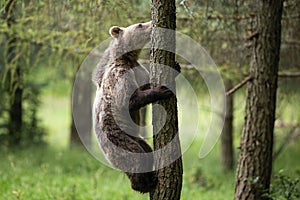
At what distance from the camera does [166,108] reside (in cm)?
458

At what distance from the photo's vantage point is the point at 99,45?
8211mm

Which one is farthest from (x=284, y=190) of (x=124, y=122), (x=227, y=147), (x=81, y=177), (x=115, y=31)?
(x=227, y=147)

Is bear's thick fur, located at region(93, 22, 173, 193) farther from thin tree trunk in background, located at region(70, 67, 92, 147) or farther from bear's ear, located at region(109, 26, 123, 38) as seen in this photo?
thin tree trunk in background, located at region(70, 67, 92, 147)

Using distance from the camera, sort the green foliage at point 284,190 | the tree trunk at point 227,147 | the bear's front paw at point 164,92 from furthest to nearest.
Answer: the tree trunk at point 227,147 < the green foliage at point 284,190 < the bear's front paw at point 164,92

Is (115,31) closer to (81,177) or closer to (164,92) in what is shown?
(164,92)

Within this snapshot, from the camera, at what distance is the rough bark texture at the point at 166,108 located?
→ 14.9 ft

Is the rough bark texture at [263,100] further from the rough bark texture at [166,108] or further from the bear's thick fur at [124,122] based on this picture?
the rough bark texture at [166,108]

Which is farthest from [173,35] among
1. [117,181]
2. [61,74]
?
[61,74]

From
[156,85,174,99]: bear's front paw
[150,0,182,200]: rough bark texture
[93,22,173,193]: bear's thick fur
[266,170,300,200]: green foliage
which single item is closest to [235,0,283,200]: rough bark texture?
[266,170,300,200]: green foliage

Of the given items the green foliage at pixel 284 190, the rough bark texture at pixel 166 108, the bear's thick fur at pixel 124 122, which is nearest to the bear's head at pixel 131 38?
the bear's thick fur at pixel 124 122

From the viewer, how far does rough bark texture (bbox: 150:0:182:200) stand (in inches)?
179

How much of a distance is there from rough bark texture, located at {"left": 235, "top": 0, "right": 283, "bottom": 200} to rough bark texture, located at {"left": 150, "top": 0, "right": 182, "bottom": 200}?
1691 mm

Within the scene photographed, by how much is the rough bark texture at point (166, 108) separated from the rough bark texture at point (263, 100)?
169 cm

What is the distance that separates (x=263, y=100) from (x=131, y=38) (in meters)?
1.65
